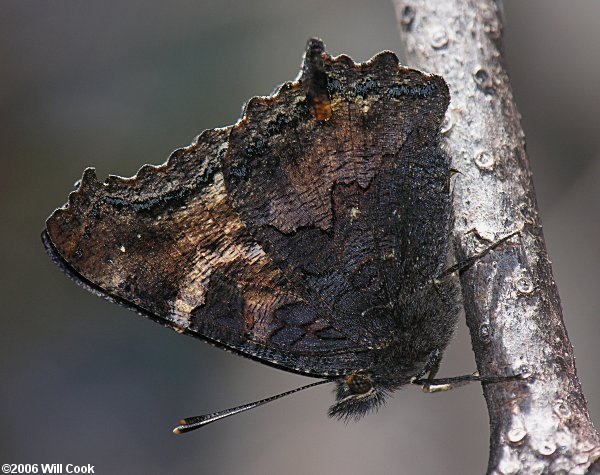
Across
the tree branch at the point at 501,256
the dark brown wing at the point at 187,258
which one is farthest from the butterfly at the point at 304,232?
the tree branch at the point at 501,256

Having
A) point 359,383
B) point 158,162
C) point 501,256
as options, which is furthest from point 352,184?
point 158,162

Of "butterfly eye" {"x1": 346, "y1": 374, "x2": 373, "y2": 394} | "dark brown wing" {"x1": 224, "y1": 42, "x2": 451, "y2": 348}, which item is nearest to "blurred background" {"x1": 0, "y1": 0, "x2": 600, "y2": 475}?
"butterfly eye" {"x1": 346, "y1": 374, "x2": 373, "y2": 394}

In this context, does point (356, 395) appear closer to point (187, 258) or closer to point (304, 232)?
point (304, 232)

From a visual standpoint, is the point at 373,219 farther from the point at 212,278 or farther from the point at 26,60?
the point at 26,60

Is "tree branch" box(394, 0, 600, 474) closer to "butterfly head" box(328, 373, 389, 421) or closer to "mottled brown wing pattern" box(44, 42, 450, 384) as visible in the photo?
"mottled brown wing pattern" box(44, 42, 450, 384)

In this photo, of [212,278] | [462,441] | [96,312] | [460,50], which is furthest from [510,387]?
[96,312]

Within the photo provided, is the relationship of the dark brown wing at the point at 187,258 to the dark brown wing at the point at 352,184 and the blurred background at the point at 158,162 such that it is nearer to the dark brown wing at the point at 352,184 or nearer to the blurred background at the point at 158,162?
the dark brown wing at the point at 352,184
